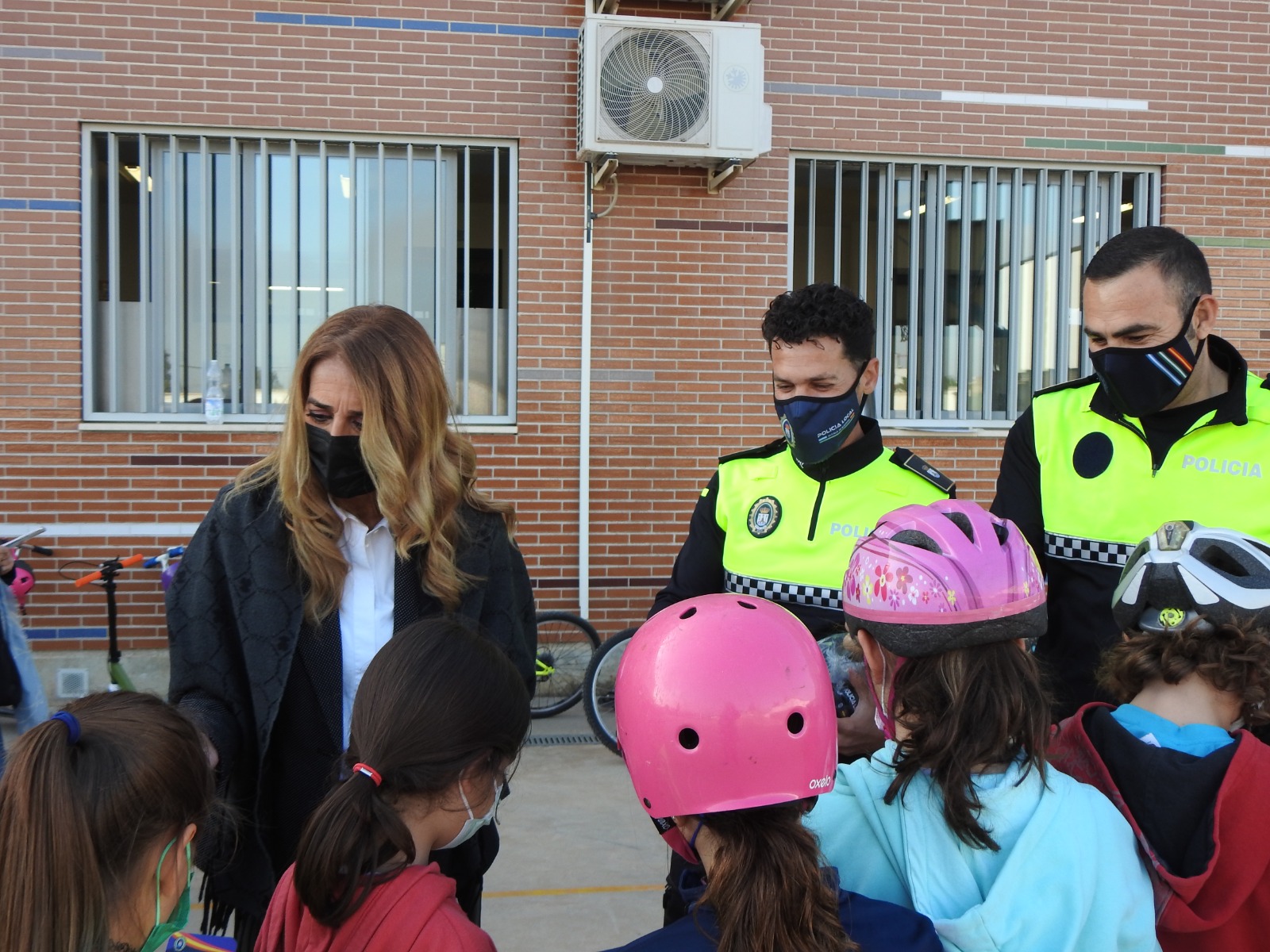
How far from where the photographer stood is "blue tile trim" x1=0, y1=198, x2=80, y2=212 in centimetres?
614

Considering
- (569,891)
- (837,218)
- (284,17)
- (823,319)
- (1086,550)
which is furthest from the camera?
(837,218)

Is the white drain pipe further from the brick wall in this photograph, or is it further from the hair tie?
the hair tie

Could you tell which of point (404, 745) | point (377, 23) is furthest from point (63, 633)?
point (404, 745)

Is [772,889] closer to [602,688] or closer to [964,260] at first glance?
[602,688]

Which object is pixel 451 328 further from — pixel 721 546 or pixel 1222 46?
pixel 1222 46

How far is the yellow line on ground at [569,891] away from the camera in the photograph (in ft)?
13.4

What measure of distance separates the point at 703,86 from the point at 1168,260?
4366 millimetres

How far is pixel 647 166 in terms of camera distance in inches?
260

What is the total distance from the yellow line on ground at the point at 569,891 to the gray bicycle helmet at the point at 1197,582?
9.32 ft

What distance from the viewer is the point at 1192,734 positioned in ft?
5.30

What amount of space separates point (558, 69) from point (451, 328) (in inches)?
66.7

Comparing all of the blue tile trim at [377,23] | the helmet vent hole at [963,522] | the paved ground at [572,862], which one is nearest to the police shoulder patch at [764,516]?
the helmet vent hole at [963,522]

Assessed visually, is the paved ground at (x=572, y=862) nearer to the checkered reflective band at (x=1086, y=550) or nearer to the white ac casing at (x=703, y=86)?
the checkered reflective band at (x=1086, y=550)

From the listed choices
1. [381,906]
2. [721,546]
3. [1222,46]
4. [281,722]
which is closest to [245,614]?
[281,722]
